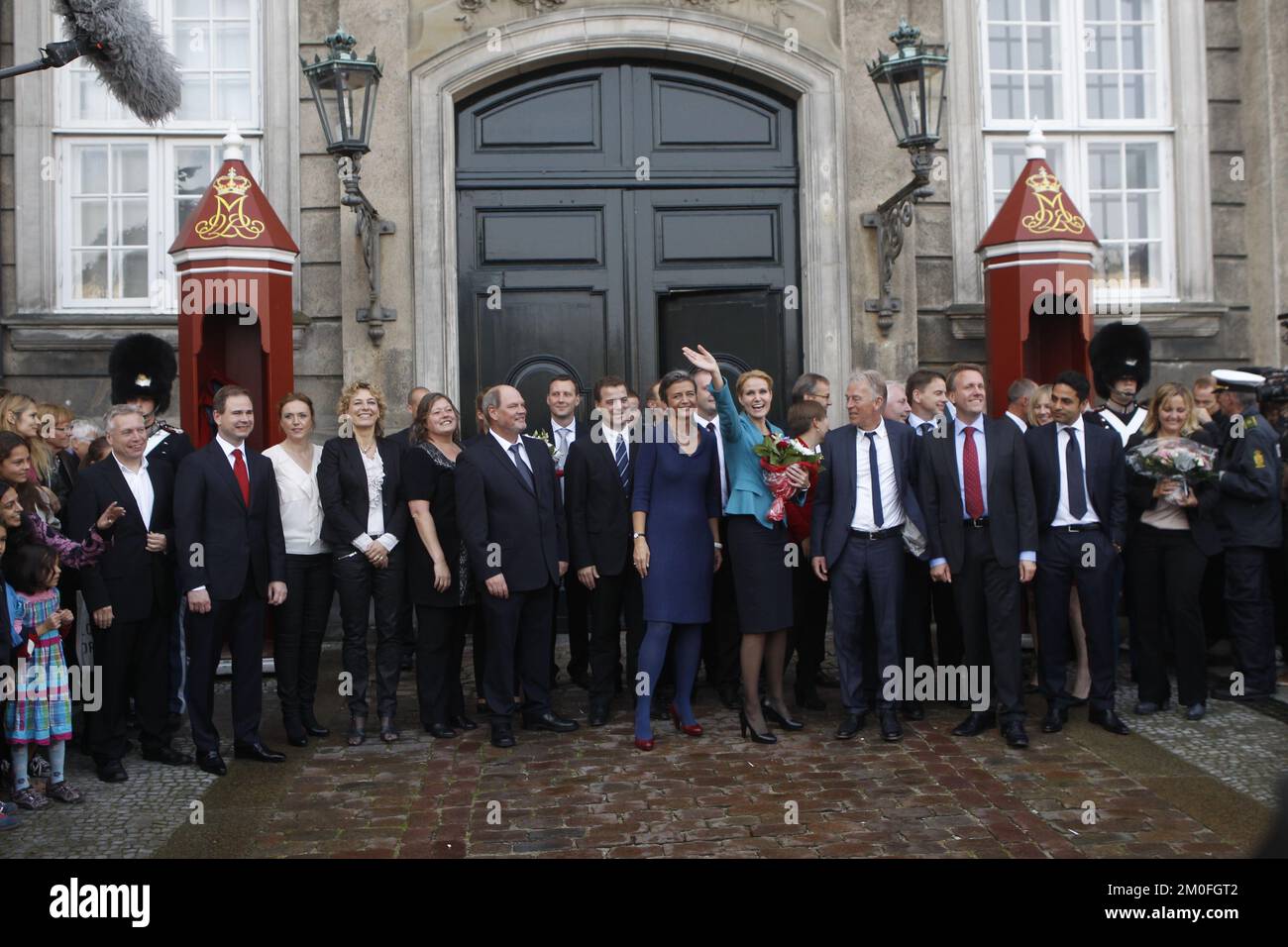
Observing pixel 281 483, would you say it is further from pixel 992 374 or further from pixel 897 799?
pixel 992 374

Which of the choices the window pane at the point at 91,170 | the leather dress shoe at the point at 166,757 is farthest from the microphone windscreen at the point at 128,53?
the window pane at the point at 91,170

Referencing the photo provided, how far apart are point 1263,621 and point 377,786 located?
5.05m

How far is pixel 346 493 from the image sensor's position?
745 cm

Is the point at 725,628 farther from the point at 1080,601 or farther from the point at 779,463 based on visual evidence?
the point at 1080,601

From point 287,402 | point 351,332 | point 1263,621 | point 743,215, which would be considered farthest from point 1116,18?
point 287,402

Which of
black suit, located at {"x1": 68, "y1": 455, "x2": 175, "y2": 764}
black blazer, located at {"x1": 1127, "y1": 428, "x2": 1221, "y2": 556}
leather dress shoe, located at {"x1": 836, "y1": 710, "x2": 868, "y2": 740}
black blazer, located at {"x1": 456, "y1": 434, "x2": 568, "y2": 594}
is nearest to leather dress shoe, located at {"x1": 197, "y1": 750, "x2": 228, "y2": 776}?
black suit, located at {"x1": 68, "y1": 455, "x2": 175, "y2": 764}

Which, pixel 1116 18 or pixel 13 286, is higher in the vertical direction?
pixel 1116 18

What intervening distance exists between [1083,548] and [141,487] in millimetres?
4952

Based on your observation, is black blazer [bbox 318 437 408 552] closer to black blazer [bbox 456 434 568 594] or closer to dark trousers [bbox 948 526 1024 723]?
black blazer [bbox 456 434 568 594]

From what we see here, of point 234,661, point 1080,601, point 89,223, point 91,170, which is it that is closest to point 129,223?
point 89,223

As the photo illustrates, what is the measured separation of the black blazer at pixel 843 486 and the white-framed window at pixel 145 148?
5791 millimetres

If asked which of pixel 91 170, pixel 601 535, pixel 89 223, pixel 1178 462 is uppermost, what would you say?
pixel 91 170

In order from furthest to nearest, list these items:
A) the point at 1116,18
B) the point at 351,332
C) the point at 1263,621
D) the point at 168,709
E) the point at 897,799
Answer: the point at 1116,18 → the point at 351,332 → the point at 1263,621 → the point at 168,709 → the point at 897,799

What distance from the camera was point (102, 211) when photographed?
1112cm
